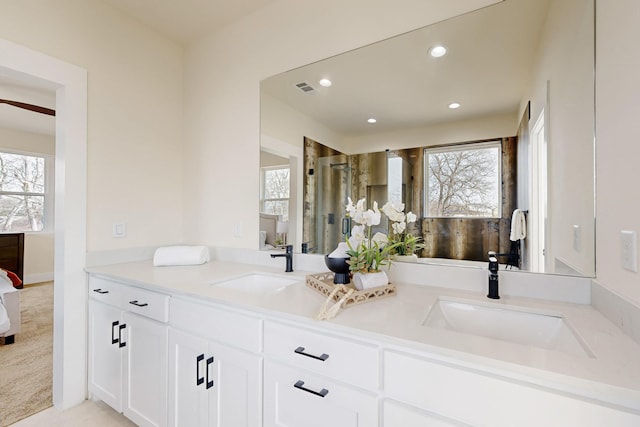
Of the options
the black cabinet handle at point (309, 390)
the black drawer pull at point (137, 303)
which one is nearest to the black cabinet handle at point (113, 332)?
the black drawer pull at point (137, 303)

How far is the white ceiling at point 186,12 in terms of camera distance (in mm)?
1977

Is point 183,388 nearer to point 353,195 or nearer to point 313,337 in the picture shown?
point 313,337

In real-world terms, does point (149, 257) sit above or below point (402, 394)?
above

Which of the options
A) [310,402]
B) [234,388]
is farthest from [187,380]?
[310,402]

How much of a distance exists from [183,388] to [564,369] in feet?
4.78

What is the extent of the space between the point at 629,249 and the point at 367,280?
81 centimetres

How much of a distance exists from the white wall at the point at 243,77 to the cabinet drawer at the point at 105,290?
701 mm

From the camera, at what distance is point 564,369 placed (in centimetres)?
66

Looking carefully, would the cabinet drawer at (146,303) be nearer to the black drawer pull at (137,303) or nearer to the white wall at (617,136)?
the black drawer pull at (137,303)

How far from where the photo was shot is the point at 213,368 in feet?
4.13

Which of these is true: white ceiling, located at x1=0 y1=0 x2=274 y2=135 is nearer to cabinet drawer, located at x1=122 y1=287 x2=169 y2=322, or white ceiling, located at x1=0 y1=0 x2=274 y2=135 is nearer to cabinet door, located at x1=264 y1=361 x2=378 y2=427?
cabinet drawer, located at x1=122 y1=287 x2=169 y2=322

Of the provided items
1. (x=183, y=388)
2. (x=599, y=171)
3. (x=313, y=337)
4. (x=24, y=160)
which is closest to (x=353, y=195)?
(x=313, y=337)

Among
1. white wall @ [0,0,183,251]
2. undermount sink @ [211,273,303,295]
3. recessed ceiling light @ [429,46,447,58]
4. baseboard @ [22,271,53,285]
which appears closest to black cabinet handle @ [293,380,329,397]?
undermount sink @ [211,273,303,295]

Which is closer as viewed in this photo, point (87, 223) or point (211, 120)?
point (87, 223)
